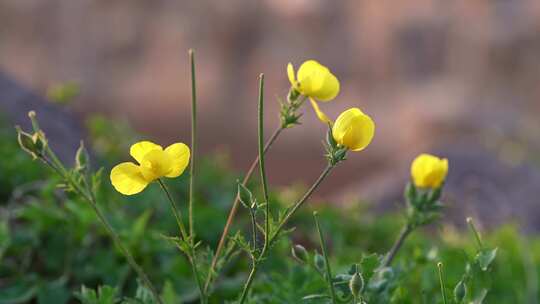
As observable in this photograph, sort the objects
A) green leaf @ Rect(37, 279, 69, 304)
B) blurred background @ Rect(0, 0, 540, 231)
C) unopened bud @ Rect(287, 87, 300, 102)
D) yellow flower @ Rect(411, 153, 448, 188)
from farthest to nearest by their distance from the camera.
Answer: blurred background @ Rect(0, 0, 540, 231)
green leaf @ Rect(37, 279, 69, 304)
yellow flower @ Rect(411, 153, 448, 188)
unopened bud @ Rect(287, 87, 300, 102)

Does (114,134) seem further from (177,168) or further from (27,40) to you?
(27,40)

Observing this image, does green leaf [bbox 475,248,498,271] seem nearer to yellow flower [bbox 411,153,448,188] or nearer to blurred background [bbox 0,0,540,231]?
yellow flower [bbox 411,153,448,188]

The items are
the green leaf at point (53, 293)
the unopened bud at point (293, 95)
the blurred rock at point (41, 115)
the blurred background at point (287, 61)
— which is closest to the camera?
the unopened bud at point (293, 95)

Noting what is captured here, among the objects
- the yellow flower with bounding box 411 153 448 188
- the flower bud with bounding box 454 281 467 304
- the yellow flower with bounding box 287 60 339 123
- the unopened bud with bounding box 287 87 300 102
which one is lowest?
the flower bud with bounding box 454 281 467 304

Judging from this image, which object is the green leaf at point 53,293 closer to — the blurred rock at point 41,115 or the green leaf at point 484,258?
the green leaf at point 484,258

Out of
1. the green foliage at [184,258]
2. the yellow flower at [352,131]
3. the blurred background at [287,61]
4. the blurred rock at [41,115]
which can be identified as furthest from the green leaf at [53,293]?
the blurred background at [287,61]

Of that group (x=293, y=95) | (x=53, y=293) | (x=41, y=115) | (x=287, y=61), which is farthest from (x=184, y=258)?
(x=287, y=61)

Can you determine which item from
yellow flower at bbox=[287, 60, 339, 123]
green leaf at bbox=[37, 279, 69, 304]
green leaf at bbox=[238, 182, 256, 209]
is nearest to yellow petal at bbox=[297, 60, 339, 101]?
yellow flower at bbox=[287, 60, 339, 123]

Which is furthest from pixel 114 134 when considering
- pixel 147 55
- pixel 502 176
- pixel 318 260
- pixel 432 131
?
pixel 147 55
